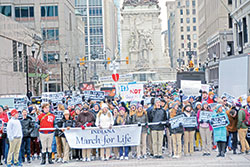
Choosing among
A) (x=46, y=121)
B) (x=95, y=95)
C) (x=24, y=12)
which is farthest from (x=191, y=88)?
(x=24, y=12)

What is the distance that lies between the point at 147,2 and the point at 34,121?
9373cm

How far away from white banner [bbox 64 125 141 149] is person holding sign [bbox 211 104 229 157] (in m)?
2.41

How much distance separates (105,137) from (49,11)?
2273 inches

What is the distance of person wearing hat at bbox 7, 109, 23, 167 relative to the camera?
48.2 feet

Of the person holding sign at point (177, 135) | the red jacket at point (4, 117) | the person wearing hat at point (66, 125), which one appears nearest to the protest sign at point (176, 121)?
the person holding sign at point (177, 135)

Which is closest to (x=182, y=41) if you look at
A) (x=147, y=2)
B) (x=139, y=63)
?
(x=147, y=2)

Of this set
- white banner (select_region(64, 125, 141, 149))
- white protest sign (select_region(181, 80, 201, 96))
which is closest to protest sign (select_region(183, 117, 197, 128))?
white banner (select_region(64, 125, 141, 149))

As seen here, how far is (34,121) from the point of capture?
15.7m

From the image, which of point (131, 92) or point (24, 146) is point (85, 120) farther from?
point (131, 92)

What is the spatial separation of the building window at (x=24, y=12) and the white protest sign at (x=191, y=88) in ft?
173

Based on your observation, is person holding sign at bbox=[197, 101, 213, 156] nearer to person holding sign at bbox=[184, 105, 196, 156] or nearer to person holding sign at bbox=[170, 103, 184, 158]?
person holding sign at bbox=[184, 105, 196, 156]

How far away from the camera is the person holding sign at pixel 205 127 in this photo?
50.8ft

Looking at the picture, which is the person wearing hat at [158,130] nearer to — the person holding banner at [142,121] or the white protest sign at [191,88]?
the person holding banner at [142,121]

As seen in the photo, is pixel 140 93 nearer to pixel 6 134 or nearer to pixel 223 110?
pixel 223 110
